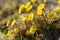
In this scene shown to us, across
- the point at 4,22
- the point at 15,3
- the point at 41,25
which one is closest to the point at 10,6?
the point at 15,3

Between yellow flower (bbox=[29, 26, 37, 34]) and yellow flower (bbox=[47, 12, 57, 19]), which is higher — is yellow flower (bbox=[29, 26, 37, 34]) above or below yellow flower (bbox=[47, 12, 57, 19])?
below

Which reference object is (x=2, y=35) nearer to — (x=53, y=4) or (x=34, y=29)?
(x=34, y=29)

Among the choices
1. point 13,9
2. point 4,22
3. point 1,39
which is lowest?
point 1,39

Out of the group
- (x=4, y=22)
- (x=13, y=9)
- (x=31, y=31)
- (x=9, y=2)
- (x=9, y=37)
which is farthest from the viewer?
(x=9, y=2)

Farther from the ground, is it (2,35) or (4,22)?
(4,22)

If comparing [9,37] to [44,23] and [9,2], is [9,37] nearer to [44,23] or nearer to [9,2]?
[44,23]

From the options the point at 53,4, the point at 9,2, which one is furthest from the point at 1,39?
the point at 9,2

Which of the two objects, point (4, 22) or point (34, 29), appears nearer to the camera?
point (34, 29)

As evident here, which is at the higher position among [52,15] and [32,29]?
[52,15]

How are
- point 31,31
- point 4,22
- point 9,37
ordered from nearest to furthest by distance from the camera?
point 31,31 → point 9,37 → point 4,22

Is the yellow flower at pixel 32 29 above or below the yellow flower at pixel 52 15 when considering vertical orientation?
below
